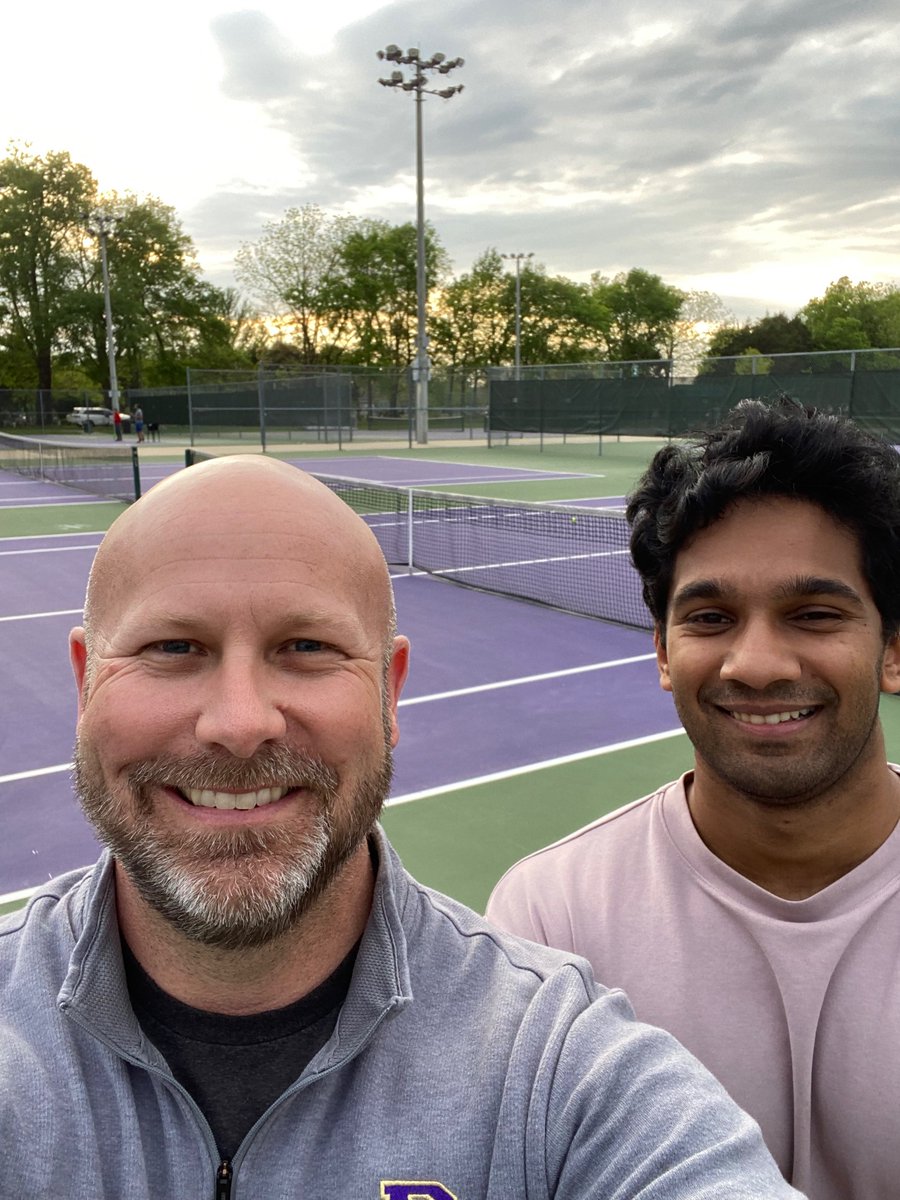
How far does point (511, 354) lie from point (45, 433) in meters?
33.9

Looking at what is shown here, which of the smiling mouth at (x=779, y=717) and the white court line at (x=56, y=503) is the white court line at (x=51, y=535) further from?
the smiling mouth at (x=779, y=717)

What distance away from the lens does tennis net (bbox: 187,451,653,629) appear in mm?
10234

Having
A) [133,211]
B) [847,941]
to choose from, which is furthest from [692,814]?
[133,211]

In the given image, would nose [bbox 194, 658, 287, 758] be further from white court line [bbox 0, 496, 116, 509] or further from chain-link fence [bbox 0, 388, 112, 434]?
chain-link fence [bbox 0, 388, 112, 434]

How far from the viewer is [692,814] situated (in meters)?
2.17

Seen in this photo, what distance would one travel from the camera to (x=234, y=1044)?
1.41m

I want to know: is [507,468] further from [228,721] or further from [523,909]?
[228,721]

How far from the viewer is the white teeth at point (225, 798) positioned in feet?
4.53

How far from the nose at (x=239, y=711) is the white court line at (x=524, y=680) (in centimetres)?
545

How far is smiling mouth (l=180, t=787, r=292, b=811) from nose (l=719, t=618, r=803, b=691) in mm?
1014

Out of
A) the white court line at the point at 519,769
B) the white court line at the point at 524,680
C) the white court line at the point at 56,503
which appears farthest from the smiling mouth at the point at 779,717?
the white court line at the point at 56,503

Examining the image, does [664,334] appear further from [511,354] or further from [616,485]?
[616,485]

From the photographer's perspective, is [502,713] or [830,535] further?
[502,713]

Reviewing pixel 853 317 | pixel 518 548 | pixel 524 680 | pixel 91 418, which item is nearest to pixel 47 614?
pixel 524 680
